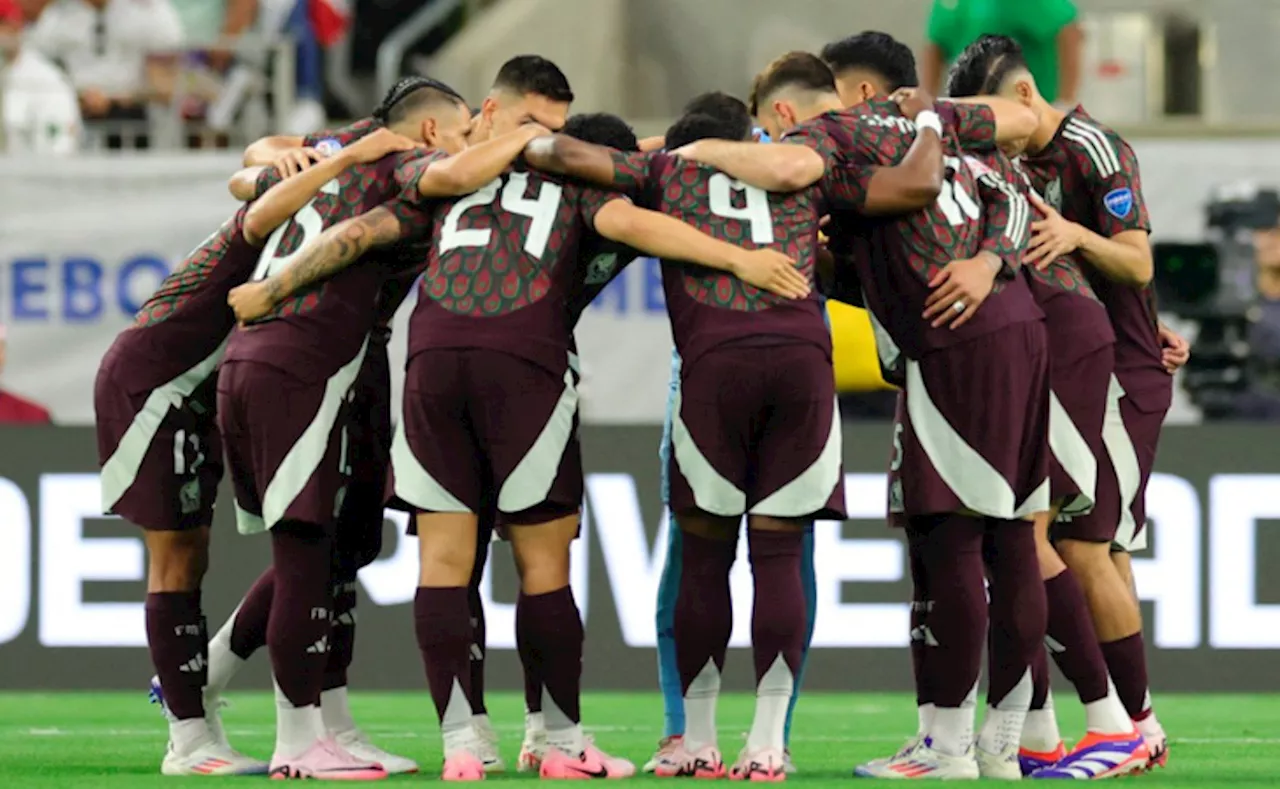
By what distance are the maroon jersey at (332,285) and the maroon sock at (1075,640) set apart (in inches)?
82.4

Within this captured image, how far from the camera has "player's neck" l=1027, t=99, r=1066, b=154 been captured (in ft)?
23.9

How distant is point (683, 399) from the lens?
21.7 ft

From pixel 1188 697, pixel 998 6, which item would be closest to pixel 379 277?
pixel 1188 697

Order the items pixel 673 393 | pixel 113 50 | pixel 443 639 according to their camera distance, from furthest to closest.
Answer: pixel 113 50, pixel 673 393, pixel 443 639

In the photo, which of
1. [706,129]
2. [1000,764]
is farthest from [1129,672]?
[706,129]

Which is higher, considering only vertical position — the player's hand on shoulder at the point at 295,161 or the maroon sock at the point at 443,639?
the player's hand on shoulder at the point at 295,161

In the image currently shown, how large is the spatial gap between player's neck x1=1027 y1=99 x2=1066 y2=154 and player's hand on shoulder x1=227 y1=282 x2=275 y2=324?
91.3 inches

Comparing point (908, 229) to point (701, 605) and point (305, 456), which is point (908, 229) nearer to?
point (701, 605)

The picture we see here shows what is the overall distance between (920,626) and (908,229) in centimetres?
112

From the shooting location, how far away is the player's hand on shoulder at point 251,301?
6828 mm

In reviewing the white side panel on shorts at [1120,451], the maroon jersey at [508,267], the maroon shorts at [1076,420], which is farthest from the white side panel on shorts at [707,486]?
the white side panel on shorts at [1120,451]

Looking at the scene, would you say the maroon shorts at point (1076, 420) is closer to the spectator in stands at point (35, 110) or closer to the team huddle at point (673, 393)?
the team huddle at point (673, 393)

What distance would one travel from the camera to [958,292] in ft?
21.8

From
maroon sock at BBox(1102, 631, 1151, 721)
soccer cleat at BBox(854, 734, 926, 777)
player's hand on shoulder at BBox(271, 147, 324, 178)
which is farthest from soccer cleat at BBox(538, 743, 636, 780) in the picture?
player's hand on shoulder at BBox(271, 147, 324, 178)
